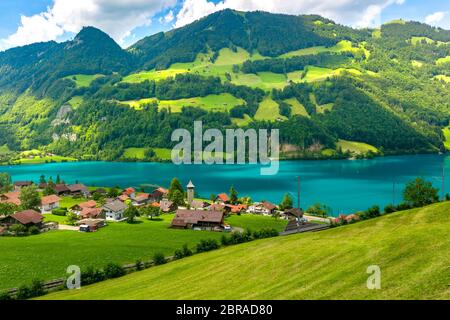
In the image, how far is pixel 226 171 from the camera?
7013 inches

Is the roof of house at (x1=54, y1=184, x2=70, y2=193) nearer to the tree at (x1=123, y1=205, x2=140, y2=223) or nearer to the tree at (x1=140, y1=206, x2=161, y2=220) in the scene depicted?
the tree at (x1=140, y1=206, x2=161, y2=220)

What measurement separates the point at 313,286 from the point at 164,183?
419 ft

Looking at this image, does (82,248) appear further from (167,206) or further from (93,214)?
(167,206)

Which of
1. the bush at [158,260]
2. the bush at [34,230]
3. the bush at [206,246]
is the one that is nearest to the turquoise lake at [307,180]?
the bush at [206,246]

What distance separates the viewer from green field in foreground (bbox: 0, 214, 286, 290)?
41750mm

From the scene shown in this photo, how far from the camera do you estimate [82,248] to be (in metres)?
51.5

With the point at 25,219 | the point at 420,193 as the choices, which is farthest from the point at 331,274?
the point at 25,219

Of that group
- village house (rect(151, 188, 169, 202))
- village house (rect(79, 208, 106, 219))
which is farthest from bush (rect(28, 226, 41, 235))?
village house (rect(151, 188, 169, 202))

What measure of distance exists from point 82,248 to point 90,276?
14520 millimetres
